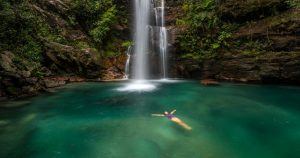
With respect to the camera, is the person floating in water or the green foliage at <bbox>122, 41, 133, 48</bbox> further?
the green foliage at <bbox>122, 41, 133, 48</bbox>

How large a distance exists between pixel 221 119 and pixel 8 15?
12.2 metres

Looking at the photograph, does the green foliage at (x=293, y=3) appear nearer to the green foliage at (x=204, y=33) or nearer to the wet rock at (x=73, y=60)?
the green foliage at (x=204, y=33)

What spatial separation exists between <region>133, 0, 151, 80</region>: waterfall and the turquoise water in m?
6.14

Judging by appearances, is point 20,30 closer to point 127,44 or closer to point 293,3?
point 127,44

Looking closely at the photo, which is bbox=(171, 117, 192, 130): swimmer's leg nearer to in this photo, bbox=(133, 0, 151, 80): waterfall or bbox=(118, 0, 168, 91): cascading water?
bbox=(118, 0, 168, 91): cascading water

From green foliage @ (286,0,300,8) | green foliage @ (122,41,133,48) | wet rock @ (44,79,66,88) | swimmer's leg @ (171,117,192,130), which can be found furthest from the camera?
green foliage @ (122,41,133,48)

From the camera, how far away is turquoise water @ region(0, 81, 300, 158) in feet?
16.6

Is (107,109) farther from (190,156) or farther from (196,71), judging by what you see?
(196,71)

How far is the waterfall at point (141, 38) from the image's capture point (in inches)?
678

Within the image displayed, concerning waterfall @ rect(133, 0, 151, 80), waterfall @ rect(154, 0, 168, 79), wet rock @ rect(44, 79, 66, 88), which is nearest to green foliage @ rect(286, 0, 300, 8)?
waterfall @ rect(154, 0, 168, 79)

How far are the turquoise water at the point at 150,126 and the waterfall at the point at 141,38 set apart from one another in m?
6.14

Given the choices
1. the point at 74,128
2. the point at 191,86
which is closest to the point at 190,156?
the point at 74,128

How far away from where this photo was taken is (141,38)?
18688 millimetres

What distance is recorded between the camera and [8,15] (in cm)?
1206
